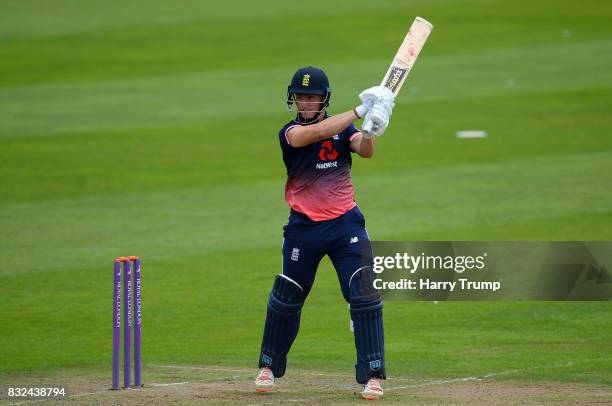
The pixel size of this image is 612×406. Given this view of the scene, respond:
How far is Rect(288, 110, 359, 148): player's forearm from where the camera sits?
27.1 feet

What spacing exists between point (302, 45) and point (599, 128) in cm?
889

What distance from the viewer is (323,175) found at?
8.65m

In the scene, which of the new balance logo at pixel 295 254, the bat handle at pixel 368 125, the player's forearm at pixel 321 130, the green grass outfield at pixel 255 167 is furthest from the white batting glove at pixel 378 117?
the green grass outfield at pixel 255 167

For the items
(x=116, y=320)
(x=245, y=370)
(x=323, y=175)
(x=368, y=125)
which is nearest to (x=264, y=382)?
(x=245, y=370)

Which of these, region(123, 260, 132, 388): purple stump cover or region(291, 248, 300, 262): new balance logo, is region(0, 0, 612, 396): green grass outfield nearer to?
region(123, 260, 132, 388): purple stump cover

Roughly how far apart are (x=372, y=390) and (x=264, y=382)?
2.76ft

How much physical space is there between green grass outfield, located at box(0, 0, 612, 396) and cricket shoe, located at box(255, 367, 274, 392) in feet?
3.69

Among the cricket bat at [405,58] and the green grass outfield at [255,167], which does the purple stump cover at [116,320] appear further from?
the cricket bat at [405,58]

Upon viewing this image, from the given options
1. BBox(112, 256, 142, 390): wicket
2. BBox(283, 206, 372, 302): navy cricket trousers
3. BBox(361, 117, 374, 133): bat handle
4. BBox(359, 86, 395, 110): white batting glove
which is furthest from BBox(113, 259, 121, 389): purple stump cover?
BBox(359, 86, 395, 110): white batting glove

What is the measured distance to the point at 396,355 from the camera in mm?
10273

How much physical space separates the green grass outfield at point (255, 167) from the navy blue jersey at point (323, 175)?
1.68 m

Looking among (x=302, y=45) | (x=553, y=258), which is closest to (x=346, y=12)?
(x=302, y=45)

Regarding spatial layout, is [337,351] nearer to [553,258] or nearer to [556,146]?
[553,258]

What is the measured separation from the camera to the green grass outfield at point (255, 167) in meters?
11.0
